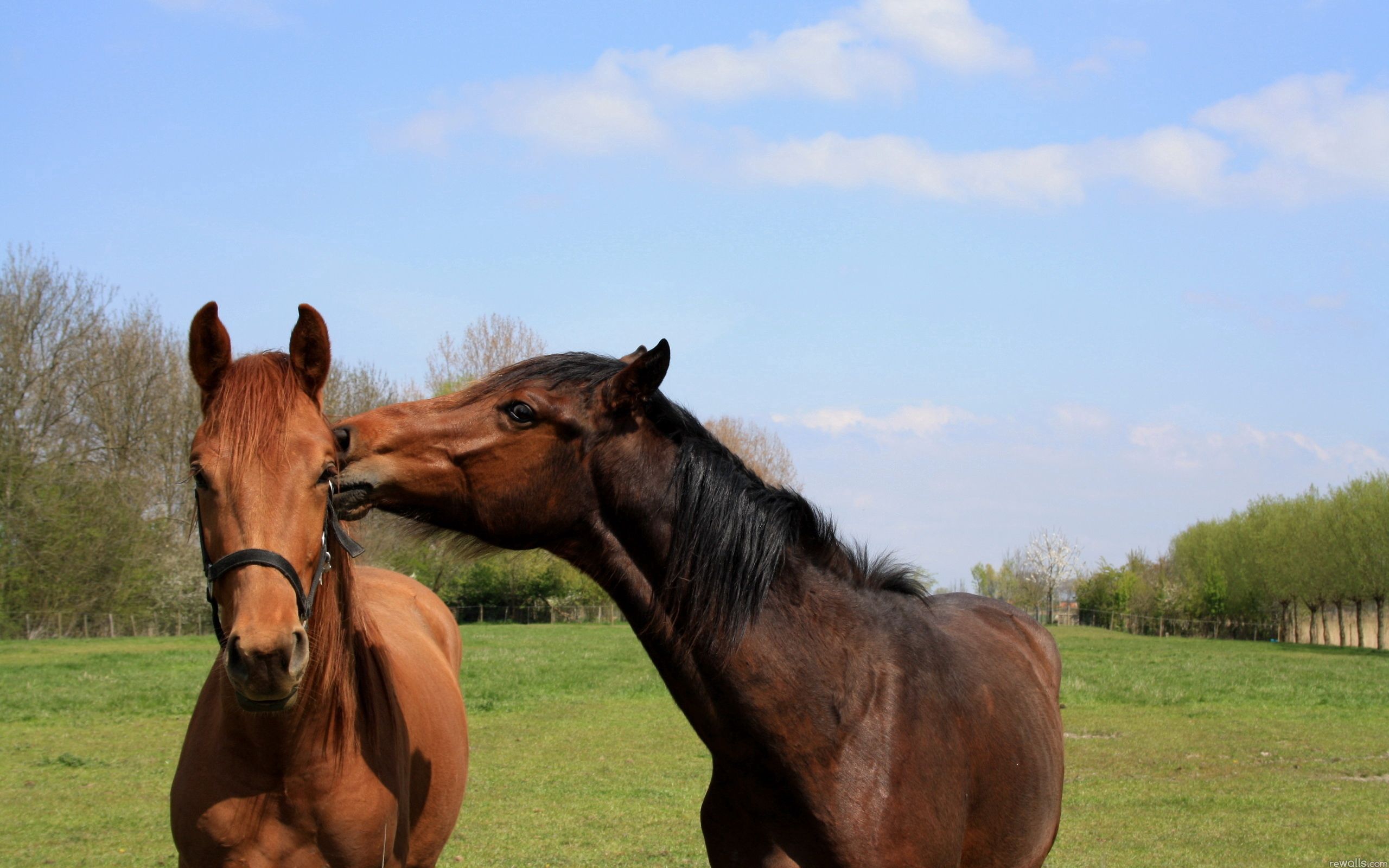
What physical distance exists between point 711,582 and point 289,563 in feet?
3.77

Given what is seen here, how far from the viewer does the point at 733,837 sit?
9.09 feet

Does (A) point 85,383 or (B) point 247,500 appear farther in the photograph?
(A) point 85,383

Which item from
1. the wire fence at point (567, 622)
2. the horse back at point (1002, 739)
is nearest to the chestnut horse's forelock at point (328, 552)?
the horse back at point (1002, 739)

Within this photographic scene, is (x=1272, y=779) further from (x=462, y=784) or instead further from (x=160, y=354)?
(x=160, y=354)

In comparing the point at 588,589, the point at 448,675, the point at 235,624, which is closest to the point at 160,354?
the point at 588,589

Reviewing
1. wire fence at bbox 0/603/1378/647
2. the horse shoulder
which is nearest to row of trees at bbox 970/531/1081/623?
wire fence at bbox 0/603/1378/647

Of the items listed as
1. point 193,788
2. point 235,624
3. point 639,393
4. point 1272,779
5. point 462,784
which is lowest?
point 1272,779

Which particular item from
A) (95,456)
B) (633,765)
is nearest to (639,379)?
(633,765)

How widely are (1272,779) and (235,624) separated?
11.9m

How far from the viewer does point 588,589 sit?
45500mm

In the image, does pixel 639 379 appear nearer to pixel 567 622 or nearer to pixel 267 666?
pixel 267 666

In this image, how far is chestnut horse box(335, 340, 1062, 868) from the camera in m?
2.68

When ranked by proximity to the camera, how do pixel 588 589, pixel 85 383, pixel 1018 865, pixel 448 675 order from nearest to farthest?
pixel 1018 865
pixel 448 675
pixel 85 383
pixel 588 589

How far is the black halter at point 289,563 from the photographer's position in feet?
8.36
